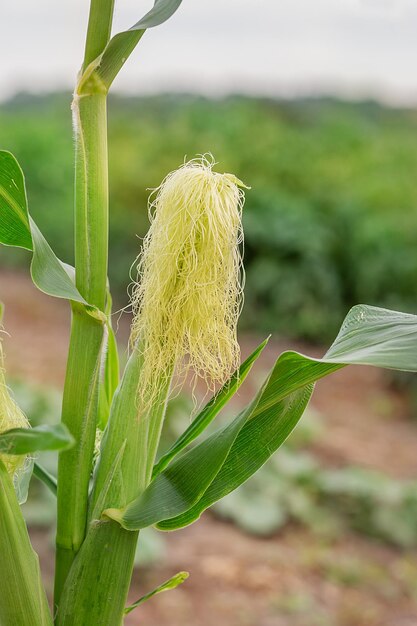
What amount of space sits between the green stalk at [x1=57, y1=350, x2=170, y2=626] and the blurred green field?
3.10 m

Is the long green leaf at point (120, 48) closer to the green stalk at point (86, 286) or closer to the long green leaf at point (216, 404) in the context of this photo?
the green stalk at point (86, 286)

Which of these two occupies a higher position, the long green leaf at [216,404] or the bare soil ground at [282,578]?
the long green leaf at [216,404]

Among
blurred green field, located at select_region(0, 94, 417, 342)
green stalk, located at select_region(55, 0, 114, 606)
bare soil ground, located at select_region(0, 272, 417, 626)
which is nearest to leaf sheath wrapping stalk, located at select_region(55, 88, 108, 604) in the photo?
green stalk, located at select_region(55, 0, 114, 606)

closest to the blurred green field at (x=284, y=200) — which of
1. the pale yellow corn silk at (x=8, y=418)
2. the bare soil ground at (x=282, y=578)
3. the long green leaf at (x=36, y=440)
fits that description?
the bare soil ground at (x=282, y=578)

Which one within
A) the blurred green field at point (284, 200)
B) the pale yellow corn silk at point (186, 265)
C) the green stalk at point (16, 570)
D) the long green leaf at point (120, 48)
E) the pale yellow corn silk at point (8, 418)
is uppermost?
the long green leaf at point (120, 48)

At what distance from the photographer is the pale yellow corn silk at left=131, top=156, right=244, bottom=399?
0.46 meters

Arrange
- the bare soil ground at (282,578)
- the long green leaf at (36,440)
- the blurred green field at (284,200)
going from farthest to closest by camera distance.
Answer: the blurred green field at (284,200) → the bare soil ground at (282,578) → the long green leaf at (36,440)

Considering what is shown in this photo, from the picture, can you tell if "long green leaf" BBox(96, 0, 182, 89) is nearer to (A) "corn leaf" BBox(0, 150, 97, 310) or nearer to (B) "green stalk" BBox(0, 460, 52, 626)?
(A) "corn leaf" BBox(0, 150, 97, 310)

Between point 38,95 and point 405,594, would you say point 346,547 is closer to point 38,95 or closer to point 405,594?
point 405,594

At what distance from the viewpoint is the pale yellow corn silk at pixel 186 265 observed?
461 mm

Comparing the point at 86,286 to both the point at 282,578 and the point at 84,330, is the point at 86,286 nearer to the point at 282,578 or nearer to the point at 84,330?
the point at 84,330

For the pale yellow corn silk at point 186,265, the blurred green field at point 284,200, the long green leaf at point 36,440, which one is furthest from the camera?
the blurred green field at point 284,200

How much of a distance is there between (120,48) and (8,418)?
0.23 meters

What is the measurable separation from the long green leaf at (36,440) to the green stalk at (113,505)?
88 mm
